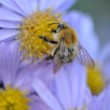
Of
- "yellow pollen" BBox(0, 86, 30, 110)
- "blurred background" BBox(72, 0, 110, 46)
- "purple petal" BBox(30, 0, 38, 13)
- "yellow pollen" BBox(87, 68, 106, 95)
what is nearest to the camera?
"yellow pollen" BBox(0, 86, 30, 110)

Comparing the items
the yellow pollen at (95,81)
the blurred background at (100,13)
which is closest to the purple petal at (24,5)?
the yellow pollen at (95,81)

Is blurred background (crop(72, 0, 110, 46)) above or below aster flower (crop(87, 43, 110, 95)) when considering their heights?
above

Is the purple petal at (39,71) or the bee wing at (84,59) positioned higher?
the bee wing at (84,59)

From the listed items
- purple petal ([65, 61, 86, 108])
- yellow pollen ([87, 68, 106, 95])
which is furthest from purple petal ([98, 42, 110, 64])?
purple petal ([65, 61, 86, 108])

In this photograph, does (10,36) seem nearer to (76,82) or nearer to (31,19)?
(31,19)

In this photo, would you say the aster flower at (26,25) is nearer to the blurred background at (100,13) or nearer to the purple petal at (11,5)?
the purple petal at (11,5)

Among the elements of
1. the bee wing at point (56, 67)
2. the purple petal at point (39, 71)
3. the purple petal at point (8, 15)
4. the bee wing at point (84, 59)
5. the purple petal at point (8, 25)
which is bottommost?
the purple petal at point (39, 71)

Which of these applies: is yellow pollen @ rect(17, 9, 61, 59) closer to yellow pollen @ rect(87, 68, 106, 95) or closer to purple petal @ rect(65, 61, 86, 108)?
purple petal @ rect(65, 61, 86, 108)

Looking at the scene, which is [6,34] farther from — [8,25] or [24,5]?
[24,5]
